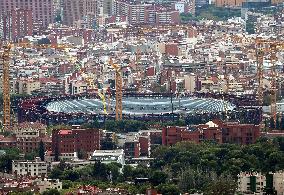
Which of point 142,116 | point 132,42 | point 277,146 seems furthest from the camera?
point 132,42

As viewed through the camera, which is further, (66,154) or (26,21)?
(26,21)

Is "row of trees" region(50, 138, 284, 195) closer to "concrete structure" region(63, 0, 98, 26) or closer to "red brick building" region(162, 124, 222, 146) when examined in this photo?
"red brick building" region(162, 124, 222, 146)

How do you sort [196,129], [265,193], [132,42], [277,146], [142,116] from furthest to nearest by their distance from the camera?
[132,42] < [142,116] < [196,129] < [277,146] < [265,193]

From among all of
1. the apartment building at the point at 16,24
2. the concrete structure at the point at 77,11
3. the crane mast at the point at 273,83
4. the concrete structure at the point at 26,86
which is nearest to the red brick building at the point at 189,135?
the crane mast at the point at 273,83

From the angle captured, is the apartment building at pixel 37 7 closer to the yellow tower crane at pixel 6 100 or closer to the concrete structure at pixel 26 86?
the concrete structure at pixel 26 86

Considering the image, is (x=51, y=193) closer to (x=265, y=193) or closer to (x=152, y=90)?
(x=265, y=193)

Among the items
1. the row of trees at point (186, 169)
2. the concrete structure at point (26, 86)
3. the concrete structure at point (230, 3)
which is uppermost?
the row of trees at point (186, 169)

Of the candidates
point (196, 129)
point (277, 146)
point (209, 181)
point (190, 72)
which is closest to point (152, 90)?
point (190, 72)
